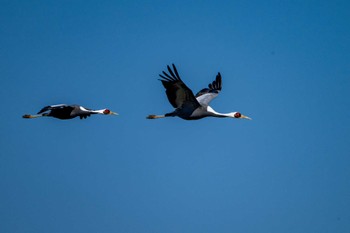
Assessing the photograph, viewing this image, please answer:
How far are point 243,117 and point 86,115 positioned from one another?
225 inches

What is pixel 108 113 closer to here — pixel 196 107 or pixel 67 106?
pixel 67 106

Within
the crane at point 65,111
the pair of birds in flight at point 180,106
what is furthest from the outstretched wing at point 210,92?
the crane at point 65,111

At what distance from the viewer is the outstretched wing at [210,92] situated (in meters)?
25.7

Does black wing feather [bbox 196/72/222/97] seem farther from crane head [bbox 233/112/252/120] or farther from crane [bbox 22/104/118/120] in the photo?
crane [bbox 22/104/118/120]

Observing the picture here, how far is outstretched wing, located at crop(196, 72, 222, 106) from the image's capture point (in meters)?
25.7

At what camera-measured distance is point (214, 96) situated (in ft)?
85.4

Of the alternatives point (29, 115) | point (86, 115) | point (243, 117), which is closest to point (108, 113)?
point (86, 115)

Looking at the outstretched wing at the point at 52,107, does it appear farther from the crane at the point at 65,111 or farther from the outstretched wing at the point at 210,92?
the outstretched wing at the point at 210,92

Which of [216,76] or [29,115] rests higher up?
[216,76]

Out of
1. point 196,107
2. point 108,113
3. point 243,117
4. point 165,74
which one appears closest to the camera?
point 165,74

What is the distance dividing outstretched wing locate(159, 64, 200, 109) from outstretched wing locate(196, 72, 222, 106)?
186cm

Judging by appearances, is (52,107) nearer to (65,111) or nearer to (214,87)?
(65,111)

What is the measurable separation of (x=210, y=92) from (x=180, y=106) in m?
3.07

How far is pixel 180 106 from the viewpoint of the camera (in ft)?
77.5
